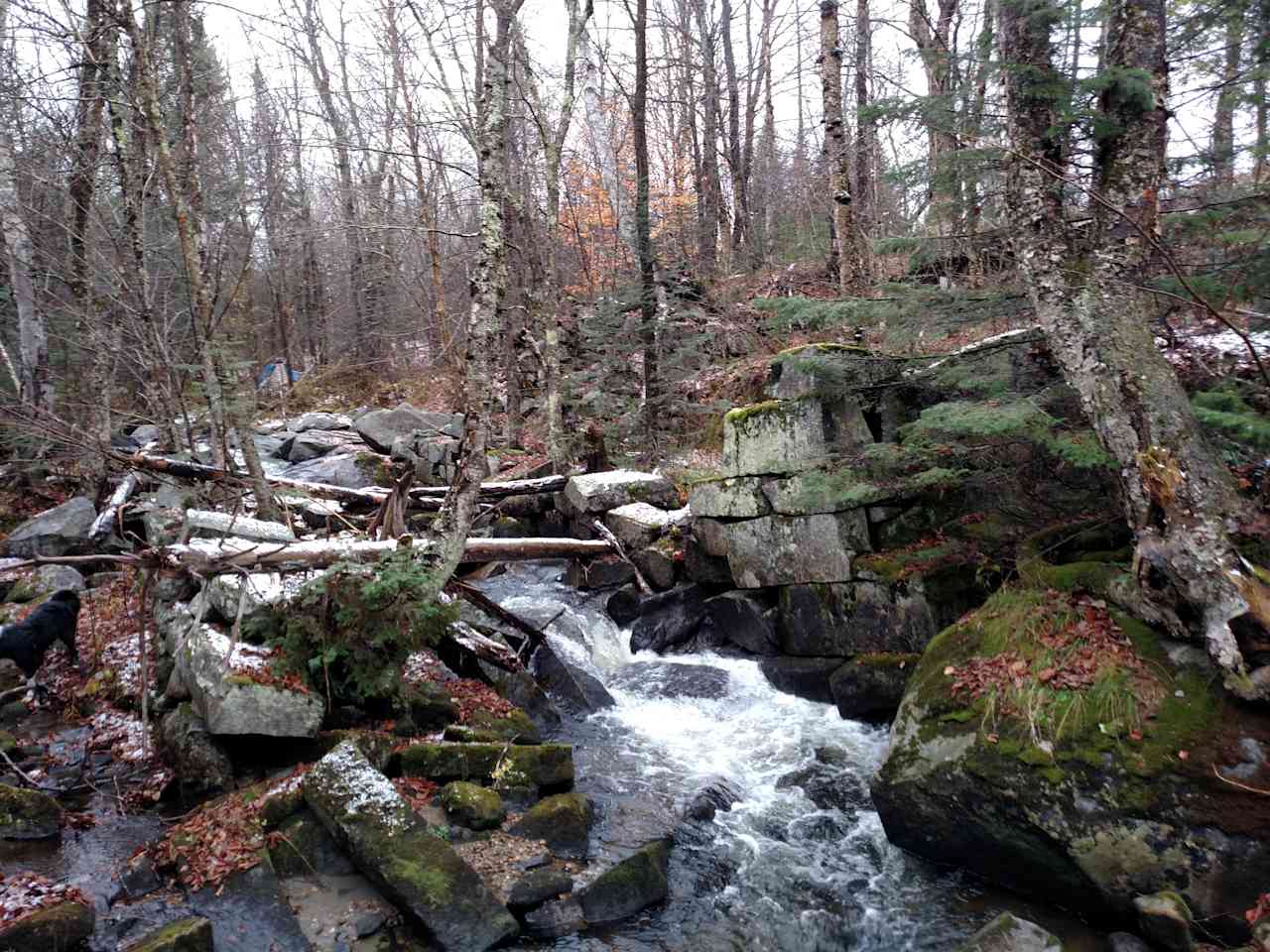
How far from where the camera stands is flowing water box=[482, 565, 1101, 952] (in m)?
4.65

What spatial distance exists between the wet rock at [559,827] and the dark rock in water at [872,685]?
9.78 ft

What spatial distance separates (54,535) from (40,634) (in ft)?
7.73

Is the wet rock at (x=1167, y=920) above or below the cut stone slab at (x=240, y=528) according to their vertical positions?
below

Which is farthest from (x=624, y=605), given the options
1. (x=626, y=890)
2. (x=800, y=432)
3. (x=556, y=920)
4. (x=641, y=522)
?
(x=556, y=920)

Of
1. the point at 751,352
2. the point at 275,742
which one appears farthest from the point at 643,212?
the point at 275,742

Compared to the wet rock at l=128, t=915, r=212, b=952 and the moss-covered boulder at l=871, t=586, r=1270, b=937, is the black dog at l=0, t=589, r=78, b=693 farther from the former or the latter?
the moss-covered boulder at l=871, t=586, r=1270, b=937

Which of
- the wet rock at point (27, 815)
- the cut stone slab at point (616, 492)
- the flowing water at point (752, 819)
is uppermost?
the cut stone slab at point (616, 492)

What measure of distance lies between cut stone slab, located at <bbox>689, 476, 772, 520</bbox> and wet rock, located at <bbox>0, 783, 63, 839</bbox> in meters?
6.54

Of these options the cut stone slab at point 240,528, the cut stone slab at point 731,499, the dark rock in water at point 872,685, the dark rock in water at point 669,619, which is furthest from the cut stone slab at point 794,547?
the cut stone slab at point 240,528

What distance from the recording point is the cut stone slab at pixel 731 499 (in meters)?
8.42

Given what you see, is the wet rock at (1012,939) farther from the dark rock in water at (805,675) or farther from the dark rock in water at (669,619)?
the dark rock in water at (669,619)

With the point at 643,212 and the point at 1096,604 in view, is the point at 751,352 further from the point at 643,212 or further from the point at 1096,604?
the point at 1096,604

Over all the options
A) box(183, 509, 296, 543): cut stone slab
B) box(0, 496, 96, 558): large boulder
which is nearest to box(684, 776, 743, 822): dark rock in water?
box(183, 509, 296, 543): cut stone slab

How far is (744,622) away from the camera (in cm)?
860
